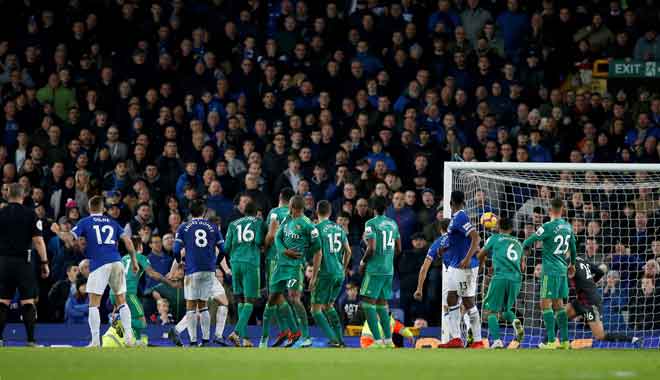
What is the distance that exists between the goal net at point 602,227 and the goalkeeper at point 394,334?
1.58m

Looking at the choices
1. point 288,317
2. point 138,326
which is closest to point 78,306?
point 138,326

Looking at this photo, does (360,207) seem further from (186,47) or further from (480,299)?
(186,47)

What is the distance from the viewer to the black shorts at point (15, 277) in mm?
14328

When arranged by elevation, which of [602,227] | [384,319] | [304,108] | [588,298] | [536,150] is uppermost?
[304,108]

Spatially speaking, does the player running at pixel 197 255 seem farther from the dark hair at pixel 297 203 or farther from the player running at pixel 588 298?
the player running at pixel 588 298

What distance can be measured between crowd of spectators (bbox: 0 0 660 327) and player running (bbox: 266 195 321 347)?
7.99ft

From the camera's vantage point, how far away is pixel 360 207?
1794 cm

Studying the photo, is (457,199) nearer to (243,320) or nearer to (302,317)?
(302,317)

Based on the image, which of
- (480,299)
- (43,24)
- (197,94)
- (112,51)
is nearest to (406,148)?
(480,299)

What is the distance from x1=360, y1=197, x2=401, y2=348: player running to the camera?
49.5 feet

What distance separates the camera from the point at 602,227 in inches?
707

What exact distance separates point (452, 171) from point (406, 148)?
192 cm

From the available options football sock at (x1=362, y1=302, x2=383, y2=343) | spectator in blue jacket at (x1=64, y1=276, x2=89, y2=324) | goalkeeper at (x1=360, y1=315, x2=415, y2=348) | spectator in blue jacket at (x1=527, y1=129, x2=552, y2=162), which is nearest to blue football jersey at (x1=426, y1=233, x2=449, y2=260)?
football sock at (x1=362, y1=302, x2=383, y2=343)

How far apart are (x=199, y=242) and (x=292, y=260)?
134 cm
